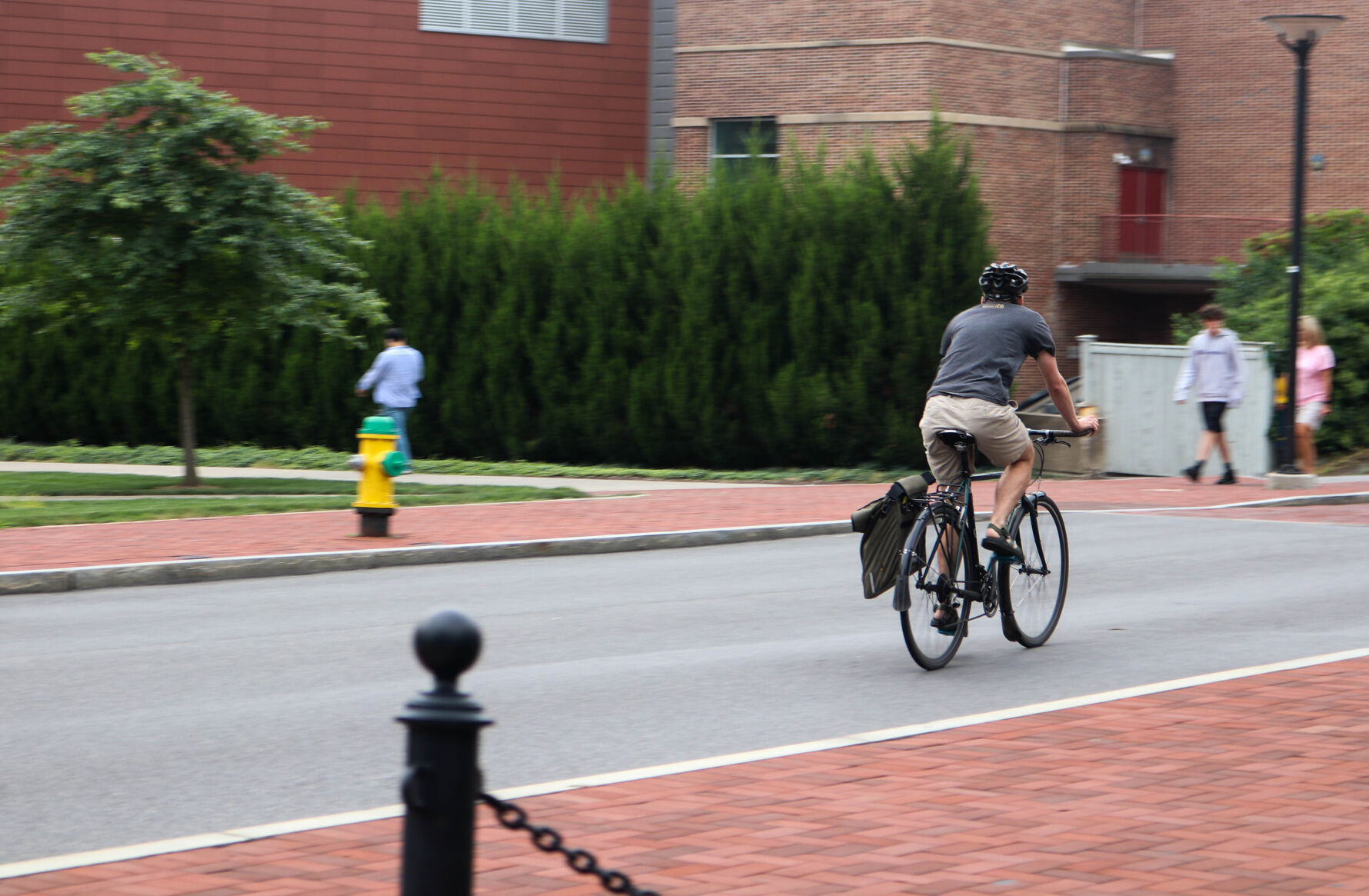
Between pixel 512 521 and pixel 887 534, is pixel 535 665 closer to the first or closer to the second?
pixel 887 534

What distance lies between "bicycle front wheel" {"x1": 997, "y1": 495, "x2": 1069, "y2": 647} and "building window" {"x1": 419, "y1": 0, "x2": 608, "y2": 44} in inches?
946

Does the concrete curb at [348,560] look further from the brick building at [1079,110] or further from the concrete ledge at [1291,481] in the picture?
the brick building at [1079,110]

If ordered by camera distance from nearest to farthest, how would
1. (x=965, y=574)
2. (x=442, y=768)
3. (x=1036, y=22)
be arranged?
(x=442, y=768)
(x=965, y=574)
(x=1036, y=22)

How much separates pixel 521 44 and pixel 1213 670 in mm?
25356

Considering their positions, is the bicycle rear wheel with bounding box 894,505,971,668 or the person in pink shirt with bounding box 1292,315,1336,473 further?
the person in pink shirt with bounding box 1292,315,1336,473

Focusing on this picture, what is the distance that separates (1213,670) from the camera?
7848mm

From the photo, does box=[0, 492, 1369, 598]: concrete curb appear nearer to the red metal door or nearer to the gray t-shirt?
the gray t-shirt

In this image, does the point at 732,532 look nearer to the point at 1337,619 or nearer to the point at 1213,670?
the point at 1337,619

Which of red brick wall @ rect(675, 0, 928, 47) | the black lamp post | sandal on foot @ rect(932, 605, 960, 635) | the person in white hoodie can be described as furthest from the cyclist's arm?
red brick wall @ rect(675, 0, 928, 47)

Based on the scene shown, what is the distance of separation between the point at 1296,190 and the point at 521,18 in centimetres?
1679

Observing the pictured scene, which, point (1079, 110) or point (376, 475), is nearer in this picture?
point (376, 475)

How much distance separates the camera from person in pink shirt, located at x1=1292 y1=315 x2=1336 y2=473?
19391 mm

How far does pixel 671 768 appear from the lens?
19.0 ft

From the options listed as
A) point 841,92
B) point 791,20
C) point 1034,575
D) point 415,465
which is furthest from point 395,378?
point 791,20
